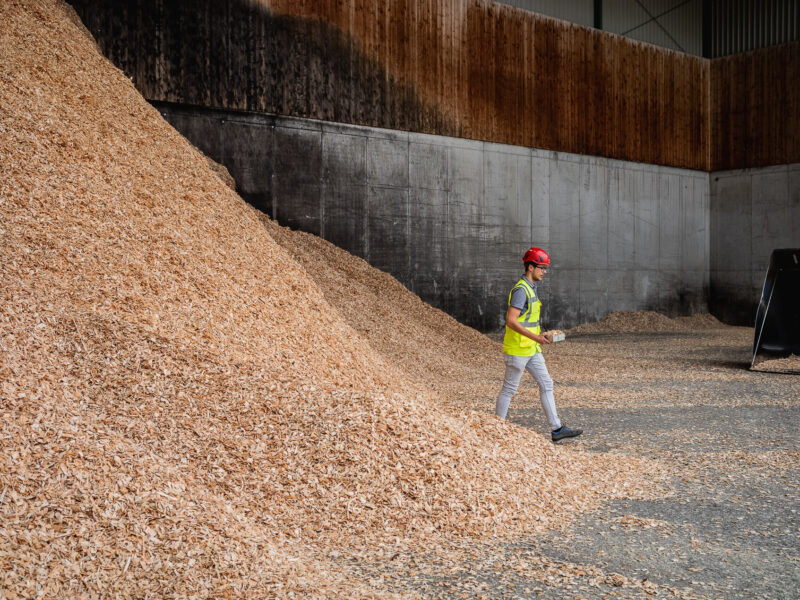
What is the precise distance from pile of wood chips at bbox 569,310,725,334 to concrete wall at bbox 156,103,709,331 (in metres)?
0.29

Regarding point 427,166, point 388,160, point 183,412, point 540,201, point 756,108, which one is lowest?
point 183,412

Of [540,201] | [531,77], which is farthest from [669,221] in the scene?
[531,77]

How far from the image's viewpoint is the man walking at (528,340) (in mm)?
6383

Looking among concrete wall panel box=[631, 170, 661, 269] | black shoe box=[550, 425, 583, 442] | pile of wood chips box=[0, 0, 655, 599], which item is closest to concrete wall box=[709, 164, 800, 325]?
concrete wall panel box=[631, 170, 661, 269]

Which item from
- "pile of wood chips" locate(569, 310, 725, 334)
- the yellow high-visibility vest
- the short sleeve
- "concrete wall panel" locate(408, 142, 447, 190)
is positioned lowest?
"pile of wood chips" locate(569, 310, 725, 334)

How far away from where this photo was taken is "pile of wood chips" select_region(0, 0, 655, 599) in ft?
12.0

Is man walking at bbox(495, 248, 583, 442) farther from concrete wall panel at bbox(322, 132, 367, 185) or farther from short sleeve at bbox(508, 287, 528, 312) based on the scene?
concrete wall panel at bbox(322, 132, 367, 185)

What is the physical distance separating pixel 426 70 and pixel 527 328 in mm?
11988

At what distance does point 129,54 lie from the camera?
13469 mm

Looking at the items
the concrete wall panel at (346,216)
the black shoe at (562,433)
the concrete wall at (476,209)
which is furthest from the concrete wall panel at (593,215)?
the black shoe at (562,433)

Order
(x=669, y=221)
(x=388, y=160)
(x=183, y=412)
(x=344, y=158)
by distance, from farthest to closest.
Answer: (x=669, y=221)
(x=388, y=160)
(x=344, y=158)
(x=183, y=412)

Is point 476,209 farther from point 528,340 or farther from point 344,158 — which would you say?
point 528,340

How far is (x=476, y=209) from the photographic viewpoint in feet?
58.9

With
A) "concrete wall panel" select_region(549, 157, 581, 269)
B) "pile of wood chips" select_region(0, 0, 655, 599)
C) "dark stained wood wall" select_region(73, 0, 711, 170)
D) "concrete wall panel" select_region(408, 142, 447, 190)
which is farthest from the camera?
"concrete wall panel" select_region(549, 157, 581, 269)
